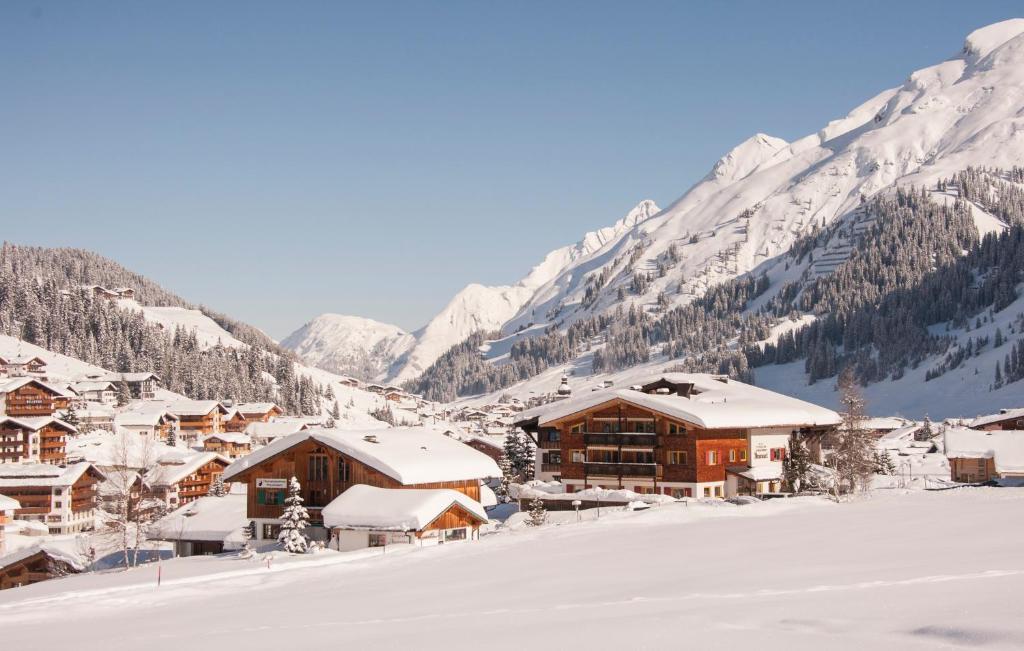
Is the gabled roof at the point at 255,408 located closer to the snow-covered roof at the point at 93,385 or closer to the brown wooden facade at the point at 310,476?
the snow-covered roof at the point at 93,385

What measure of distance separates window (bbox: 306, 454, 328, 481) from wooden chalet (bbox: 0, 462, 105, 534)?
58892mm

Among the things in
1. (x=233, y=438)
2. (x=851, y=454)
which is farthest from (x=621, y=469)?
(x=233, y=438)

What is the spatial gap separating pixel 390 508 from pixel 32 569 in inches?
1034

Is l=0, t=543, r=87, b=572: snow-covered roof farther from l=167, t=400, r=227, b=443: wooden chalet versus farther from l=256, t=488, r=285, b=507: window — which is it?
l=167, t=400, r=227, b=443: wooden chalet

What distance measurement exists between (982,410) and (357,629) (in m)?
173

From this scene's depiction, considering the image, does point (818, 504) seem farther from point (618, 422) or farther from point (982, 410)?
point (982, 410)

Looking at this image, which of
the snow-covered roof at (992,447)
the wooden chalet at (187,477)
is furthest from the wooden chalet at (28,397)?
the snow-covered roof at (992,447)

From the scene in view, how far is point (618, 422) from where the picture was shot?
65062mm

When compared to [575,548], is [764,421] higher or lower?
higher

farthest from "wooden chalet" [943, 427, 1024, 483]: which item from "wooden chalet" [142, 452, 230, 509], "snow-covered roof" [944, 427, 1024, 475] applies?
"wooden chalet" [142, 452, 230, 509]

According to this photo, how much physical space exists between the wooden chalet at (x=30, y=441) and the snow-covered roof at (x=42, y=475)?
18.5m

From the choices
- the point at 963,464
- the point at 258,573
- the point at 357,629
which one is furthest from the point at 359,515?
the point at 963,464

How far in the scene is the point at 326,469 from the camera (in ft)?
175

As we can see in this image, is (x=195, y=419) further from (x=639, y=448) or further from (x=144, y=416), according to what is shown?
(x=639, y=448)
